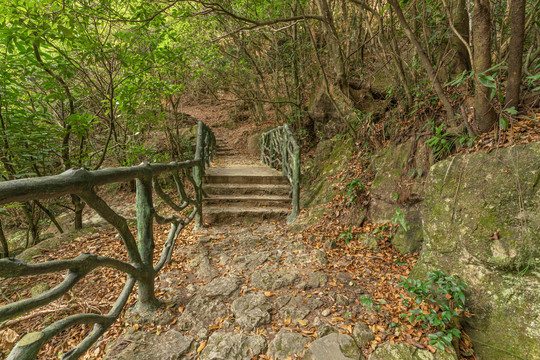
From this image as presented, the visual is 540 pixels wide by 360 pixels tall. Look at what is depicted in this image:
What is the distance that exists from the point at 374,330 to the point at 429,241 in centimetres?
105

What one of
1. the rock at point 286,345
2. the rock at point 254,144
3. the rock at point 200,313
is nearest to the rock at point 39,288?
the rock at point 200,313

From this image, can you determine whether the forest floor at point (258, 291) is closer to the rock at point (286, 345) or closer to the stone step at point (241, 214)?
the rock at point (286, 345)

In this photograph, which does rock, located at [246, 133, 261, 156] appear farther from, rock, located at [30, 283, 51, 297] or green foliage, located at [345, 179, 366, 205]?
rock, located at [30, 283, 51, 297]

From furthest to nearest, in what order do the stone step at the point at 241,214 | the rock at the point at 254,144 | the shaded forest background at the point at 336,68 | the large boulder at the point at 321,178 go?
the rock at the point at 254,144 < the stone step at the point at 241,214 < the large boulder at the point at 321,178 < the shaded forest background at the point at 336,68

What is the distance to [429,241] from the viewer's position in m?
2.18

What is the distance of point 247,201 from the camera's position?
448 centimetres

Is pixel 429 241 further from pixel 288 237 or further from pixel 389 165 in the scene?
pixel 288 237

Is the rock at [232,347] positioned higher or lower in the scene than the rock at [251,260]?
lower

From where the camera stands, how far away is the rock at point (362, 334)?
61.9 inches

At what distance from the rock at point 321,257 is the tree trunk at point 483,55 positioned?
200 centimetres

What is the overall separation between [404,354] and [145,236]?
2005 millimetres

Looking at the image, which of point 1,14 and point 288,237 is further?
point 288,237

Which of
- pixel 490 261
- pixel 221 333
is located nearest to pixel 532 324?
pixel 490 261

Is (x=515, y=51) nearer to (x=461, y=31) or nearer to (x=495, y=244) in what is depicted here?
(x=461, y=31)
